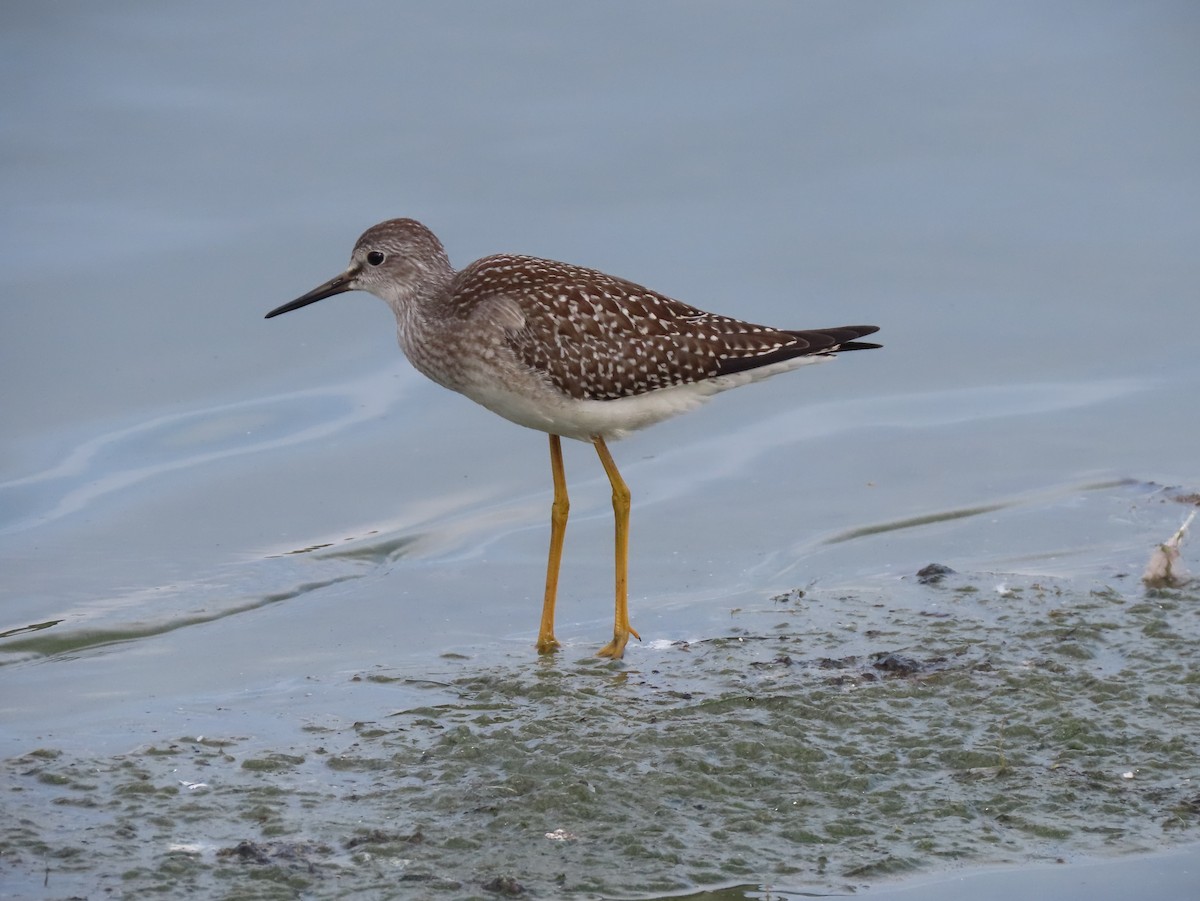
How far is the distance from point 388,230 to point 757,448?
305 centimetres

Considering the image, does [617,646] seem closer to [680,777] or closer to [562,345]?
[562,345]

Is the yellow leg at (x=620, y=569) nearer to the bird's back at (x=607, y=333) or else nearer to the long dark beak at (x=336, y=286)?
the bird's back at (x=607, y=333)

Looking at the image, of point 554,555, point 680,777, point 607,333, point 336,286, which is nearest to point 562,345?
point 607,333

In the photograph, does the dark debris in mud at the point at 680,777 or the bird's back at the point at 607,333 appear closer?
the dark debris in mud at the point at 680,777

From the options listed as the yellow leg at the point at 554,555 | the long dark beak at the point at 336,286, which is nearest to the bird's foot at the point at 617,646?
the yellow leg at the point at 554,555

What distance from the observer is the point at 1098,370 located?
10836 mm

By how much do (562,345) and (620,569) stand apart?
3.77 ft

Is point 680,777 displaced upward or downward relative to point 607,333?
downward

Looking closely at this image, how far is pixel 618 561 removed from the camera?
7777mm

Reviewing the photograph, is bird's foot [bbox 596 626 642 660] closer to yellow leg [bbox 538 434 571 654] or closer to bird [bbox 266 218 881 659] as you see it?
bird [bbox 266 218 881 659]

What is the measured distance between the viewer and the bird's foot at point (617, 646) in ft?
24.0

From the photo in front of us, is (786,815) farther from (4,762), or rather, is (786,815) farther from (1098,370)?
(1098,370)

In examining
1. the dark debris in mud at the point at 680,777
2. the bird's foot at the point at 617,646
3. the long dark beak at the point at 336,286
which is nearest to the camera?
the dark debris in mud at the point at 680,777

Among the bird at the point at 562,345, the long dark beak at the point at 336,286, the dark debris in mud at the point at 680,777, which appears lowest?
the dark debris in mud at the point at 680,777
